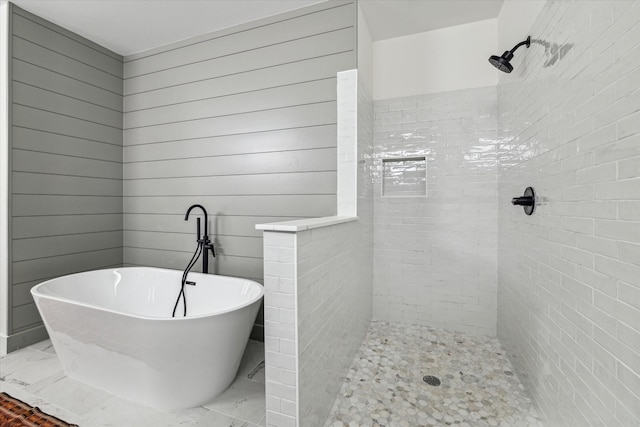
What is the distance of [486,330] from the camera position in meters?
2.54

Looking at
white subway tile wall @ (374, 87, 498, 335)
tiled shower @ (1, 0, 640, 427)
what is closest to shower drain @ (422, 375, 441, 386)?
tiled shower @ (1, 0, 640, 427)

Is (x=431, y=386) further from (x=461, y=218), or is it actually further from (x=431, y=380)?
(x=461, y=218)

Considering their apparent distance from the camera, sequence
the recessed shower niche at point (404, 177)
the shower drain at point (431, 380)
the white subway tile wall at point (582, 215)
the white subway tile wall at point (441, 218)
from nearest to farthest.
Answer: the white subway tile wall at point (582, 215) < the shower drain at point (431, 380) < the white subway tile wall at point (441, 218) < the recessed shower niche at point (404, 177)

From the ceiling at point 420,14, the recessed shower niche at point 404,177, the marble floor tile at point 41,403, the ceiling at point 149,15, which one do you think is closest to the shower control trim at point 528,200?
the recessed shower niche at point 404,177

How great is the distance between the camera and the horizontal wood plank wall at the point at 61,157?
231 centimetres

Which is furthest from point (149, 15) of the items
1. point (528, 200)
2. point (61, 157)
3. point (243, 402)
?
point (528, 200)

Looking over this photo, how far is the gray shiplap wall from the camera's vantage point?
2340 mm

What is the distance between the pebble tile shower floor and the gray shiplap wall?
3.87 ft

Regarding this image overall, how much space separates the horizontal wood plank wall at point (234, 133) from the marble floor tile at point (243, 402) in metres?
0.93

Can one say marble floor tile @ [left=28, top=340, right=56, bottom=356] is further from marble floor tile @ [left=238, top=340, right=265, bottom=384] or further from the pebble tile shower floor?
the pebble tile shower floor

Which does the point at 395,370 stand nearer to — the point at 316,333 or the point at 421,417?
the point at 421,417

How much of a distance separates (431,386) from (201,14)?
10.7ft

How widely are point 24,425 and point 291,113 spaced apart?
8.10 feet

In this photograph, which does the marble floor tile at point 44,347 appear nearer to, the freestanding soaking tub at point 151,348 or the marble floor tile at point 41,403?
the marble floor tile at point 41,403
